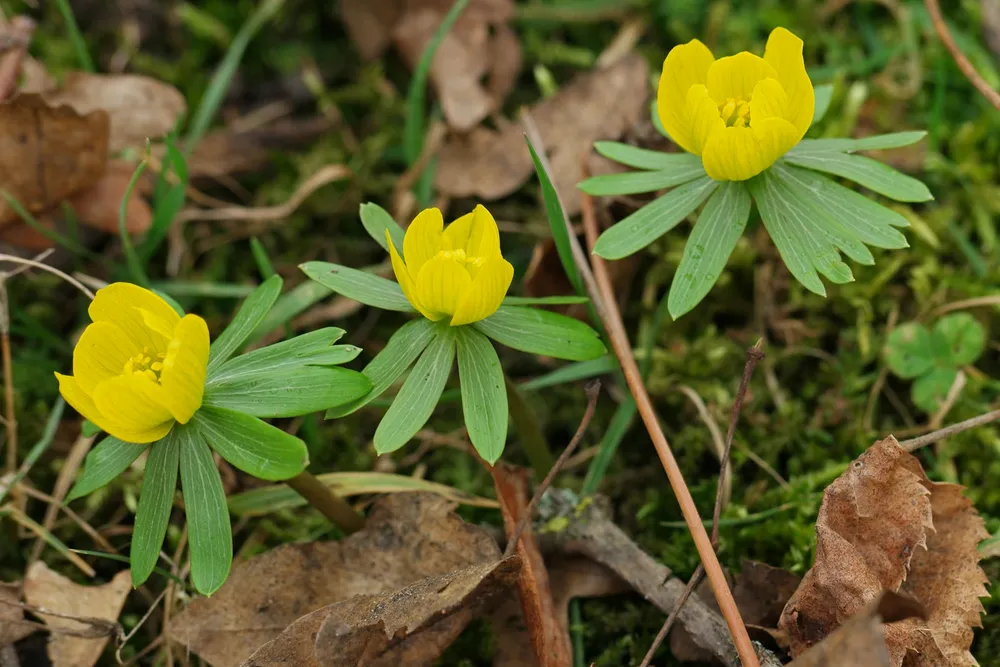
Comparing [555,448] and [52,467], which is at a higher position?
[555,448]

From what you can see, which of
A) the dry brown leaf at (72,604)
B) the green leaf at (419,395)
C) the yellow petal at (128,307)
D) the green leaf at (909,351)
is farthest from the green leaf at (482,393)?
the green leaf at (909,351)

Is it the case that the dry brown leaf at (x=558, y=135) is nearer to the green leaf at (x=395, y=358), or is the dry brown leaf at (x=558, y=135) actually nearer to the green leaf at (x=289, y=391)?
the green leaf at (x=395, y=358)

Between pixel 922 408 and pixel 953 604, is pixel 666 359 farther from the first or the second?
pixel 953 604

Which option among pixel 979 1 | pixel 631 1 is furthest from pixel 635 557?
pixel 979 1

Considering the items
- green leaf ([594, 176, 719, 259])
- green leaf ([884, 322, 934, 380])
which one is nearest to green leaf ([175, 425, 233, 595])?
green leaf ([594, 176, 719, 259])

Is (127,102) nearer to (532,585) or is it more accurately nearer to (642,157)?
(642,157)

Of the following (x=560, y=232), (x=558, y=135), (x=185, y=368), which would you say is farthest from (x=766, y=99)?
(x=185, y=368)
